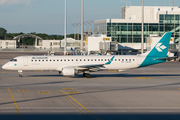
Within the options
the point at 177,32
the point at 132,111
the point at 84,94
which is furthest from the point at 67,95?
the point at 177,32

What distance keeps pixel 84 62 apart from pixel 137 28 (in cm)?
6195

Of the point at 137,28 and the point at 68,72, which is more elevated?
the point at 137,28

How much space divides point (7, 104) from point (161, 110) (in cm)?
1204

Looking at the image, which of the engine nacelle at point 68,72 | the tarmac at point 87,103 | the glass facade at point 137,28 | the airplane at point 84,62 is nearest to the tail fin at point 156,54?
the airplane at point 84,62

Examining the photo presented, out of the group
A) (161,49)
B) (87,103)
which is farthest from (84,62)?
(87,103)

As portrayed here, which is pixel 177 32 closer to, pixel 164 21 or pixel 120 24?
pixel 164 21

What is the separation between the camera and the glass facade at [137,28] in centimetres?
10006

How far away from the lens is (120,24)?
99.9m

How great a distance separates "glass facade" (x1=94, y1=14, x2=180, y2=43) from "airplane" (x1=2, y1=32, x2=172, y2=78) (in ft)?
187

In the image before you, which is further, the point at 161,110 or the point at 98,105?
the point at 98,105

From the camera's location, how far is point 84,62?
1650 inches

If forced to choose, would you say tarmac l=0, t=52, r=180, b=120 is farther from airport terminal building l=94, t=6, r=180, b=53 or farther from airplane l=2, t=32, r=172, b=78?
airport terminal building l=94, t=6, r=180, b=53

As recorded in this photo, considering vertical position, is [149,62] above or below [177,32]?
below

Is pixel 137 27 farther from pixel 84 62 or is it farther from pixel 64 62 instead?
pixel 64 62
